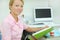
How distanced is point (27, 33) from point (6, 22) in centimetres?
42

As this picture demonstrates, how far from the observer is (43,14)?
2580 mm

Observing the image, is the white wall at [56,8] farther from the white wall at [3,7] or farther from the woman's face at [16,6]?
the woman's face at [16,6]

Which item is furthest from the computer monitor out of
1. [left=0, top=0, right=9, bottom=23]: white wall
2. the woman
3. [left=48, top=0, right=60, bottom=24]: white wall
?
the woman

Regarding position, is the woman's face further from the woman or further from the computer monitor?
the computer monitor

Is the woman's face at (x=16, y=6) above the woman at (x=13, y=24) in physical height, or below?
above

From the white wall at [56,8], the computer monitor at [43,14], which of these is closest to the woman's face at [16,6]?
the computer monitor at [43,14]

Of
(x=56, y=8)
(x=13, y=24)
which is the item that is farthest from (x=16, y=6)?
(x=56, y=8)

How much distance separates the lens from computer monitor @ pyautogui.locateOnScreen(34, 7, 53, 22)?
8.36 ft

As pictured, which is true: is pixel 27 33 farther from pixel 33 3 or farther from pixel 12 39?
pixel 33 3

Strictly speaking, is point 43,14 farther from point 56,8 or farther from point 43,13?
point 56,8

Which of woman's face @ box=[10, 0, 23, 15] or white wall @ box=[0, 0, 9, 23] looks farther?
white wall @ box=[0, 0, 9, 23]

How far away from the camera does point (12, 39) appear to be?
4.43 ft

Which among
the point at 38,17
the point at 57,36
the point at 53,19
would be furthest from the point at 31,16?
the point at 57,36

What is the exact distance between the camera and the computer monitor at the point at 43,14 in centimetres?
255
